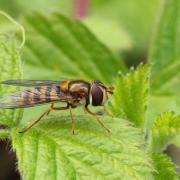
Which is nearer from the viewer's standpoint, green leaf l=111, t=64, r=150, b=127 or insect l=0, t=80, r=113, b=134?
insect l=0, t=80, r=113, b=134

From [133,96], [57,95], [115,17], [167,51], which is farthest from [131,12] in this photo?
[57,95]

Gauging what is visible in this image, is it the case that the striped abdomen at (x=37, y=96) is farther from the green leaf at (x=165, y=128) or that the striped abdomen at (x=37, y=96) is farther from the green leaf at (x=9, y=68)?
the green leaf at (x=165, y=128)

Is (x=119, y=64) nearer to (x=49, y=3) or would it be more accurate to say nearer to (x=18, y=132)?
(x=18, y=132)

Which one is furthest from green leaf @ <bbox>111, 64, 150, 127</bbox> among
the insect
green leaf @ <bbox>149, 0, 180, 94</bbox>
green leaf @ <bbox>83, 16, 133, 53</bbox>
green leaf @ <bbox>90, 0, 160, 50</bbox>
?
green leaf @ <bbox>90, 0, 160, 50</bbox>

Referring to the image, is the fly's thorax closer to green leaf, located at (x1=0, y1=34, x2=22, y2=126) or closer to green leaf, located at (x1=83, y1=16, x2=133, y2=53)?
green leaf, located at (x1=0, y1=34, x2=22, y2=126)

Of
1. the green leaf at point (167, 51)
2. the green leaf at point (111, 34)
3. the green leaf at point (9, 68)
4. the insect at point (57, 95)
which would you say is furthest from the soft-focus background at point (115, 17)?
the insect at point (57, 95)

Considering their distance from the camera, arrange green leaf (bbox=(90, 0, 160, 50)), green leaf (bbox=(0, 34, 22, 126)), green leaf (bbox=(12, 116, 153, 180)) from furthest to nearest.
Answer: green leaf (bbox=(90, 0, 160, 50))
green leaf (bbox=(0, 34, 22, 126))
green leaf (bbox=(12, 116, 153, 180))

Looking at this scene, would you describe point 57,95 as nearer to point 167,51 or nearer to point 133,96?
point 133,96
